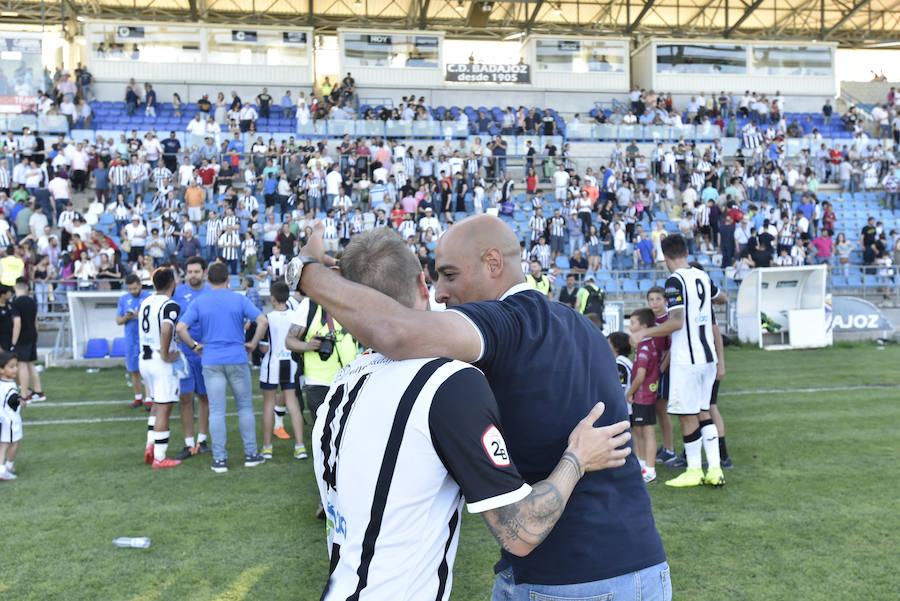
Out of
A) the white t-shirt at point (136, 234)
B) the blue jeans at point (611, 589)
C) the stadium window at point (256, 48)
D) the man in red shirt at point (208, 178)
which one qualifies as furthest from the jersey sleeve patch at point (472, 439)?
the stadium window at point (256, 48)

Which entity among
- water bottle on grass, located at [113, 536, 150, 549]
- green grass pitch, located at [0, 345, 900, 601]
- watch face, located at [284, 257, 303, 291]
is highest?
watch face, located at [284, 257, 303, 291]

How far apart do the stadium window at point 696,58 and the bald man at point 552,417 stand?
3606 centimetres

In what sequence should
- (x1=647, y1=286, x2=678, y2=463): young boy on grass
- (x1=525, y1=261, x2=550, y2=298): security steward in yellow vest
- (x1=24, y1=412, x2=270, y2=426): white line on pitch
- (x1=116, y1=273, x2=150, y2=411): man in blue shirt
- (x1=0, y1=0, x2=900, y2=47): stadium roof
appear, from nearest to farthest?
1. (x1=647, y1=286, x2=678, y2=463): young boy on grass
2. (x1=24, y1=412, x2=270, y2=426): white line on pitch
3. (x1=116, y1=273, x2=150, y2=411): man in blue shirt
4. (x1=525, y1=261, x2=550, y2=298): security steward in yellow vest
5. (x1=0, y1=0, x2=900, y2=47): stadium roof

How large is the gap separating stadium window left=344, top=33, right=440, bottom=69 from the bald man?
3274cm

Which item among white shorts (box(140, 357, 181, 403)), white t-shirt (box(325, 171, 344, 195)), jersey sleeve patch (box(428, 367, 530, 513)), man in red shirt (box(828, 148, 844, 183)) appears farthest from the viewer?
man in red shirt (box(828, 148, 844, 183))

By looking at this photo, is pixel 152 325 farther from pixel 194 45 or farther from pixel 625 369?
pixel 194 45

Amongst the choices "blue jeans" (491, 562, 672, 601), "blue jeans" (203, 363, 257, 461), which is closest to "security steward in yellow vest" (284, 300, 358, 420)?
"blue jeans" (203, 363, 257, 461)

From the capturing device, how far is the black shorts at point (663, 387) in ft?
25.9

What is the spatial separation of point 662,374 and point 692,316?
3.10 feet

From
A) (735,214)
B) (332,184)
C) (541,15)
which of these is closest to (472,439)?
(332,184)

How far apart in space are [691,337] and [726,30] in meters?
36.4

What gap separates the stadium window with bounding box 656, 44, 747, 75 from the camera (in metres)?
35.9

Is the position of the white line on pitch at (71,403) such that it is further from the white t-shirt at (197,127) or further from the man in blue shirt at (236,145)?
the white t-shirt at (197,127)

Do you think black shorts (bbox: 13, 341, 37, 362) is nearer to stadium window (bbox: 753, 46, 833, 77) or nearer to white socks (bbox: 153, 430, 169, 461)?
white socks (bbox: 153, 430, 169, 461)
